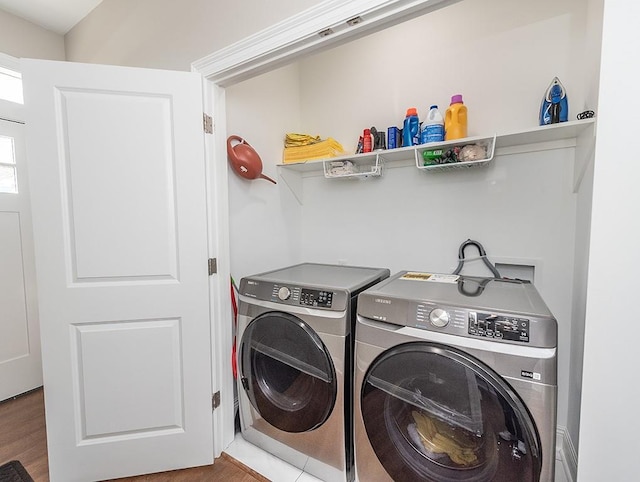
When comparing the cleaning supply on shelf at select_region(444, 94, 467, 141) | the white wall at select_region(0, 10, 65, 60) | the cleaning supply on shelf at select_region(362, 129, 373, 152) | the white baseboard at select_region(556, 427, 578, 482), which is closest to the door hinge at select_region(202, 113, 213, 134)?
the cleaning supply on shelf at select_region(362, 129, 373, 152)

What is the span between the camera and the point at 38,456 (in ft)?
5.19

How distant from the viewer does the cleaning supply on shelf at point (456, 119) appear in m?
1.61

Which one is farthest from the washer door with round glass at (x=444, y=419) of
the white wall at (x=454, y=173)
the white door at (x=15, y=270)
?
the white door at (x=15, y=270)

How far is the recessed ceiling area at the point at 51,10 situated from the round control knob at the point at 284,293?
2513 mm

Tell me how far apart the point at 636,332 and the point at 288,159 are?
1979 millimetres

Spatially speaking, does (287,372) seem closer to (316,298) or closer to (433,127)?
(316,298)

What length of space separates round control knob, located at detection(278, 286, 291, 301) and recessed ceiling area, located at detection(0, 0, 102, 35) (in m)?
2.51

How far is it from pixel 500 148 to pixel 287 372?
1.74 meters

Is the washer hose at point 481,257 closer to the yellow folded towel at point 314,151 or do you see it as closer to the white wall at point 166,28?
the yellow folded towel at point 314,151

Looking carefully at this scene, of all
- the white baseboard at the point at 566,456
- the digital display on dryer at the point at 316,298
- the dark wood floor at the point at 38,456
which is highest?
the digital display on dryer at the point at 316,298

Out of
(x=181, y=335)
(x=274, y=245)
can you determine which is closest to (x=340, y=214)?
(x=274, y=245)

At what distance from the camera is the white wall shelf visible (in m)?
1.29

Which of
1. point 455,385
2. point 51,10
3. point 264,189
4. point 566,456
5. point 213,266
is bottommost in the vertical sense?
point 566,456

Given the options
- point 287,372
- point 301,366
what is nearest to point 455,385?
point 301,366
